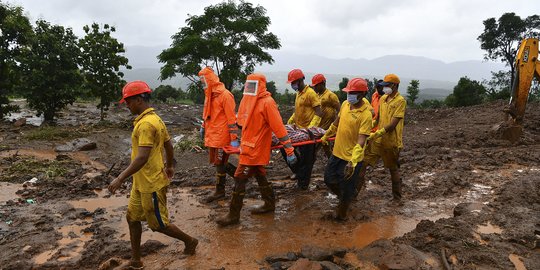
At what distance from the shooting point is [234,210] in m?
4.62

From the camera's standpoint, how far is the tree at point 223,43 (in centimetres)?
1902

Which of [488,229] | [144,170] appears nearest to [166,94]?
[144,170]

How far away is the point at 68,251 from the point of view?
404cm

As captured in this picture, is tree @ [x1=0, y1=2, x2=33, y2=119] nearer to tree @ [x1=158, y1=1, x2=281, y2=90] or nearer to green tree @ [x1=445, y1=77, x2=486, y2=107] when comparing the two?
tree @ [x1=158, y1=1, x2=281, y2=90]

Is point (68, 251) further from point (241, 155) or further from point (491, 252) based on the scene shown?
point (491, 252)

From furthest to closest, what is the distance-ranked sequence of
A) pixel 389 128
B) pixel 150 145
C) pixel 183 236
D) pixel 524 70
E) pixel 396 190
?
1. pixel 524 70
2. pixel 396 190
3. pixel 389 128
4. pixel 183 236
5. pixel 150 145

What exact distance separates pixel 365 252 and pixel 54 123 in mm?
12900

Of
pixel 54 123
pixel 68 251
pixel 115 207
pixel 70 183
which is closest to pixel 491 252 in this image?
pixel 68 251

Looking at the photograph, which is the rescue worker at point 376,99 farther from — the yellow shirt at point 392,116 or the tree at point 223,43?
the tree at point 223,43

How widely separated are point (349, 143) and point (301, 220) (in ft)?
3.93

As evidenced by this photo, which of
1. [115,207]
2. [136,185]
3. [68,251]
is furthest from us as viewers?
[115,207]

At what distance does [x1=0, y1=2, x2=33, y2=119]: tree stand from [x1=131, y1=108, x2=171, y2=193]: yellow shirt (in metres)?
11.8

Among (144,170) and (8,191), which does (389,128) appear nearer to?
(144,170)

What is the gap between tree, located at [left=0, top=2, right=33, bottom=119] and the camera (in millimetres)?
12727
